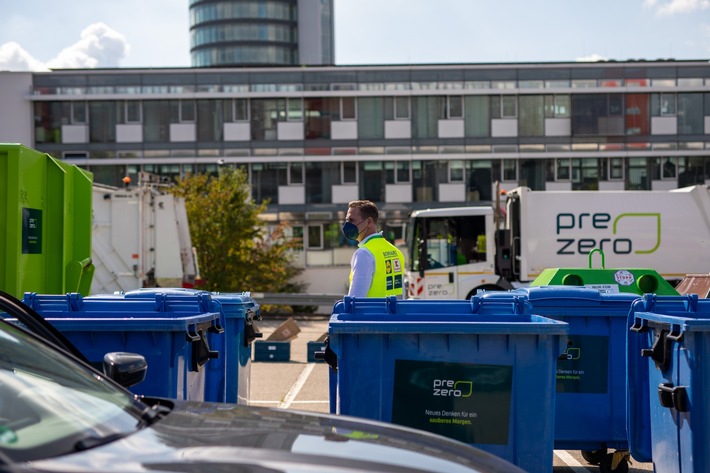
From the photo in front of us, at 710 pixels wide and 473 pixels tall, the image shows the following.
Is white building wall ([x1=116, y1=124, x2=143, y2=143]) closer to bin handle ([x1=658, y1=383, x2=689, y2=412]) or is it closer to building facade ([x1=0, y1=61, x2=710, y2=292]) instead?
building facade ([x1=0, y1=61, x2=710, y2=292])

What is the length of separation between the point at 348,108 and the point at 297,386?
102ft

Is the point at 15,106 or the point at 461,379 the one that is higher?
the point at 15,106

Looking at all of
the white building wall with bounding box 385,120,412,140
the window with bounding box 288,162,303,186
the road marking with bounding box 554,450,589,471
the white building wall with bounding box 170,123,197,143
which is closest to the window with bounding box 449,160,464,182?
the white building wall with bounding box 385,120,412,140

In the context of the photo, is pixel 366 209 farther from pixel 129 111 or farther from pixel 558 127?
pixel 129 111

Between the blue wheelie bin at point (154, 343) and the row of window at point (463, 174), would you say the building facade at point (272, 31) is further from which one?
the blue wheelie bin at point (154, 343)

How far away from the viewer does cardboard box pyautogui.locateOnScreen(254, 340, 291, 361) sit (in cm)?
1440

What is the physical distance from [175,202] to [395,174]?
22082mm

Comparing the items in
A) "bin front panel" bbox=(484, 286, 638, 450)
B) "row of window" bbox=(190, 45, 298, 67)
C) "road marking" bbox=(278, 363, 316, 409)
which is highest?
"row of window" bbox=(190, 45, 298, 67)

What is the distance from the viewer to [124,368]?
3666 millimetres

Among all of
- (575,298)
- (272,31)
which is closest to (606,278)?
(575,298)

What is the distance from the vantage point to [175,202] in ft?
67.8

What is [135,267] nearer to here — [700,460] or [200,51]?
[700,460]

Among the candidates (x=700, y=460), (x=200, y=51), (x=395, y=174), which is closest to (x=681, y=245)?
(x=700, y=460)

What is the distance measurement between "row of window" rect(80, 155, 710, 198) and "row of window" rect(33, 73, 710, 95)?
339cm
